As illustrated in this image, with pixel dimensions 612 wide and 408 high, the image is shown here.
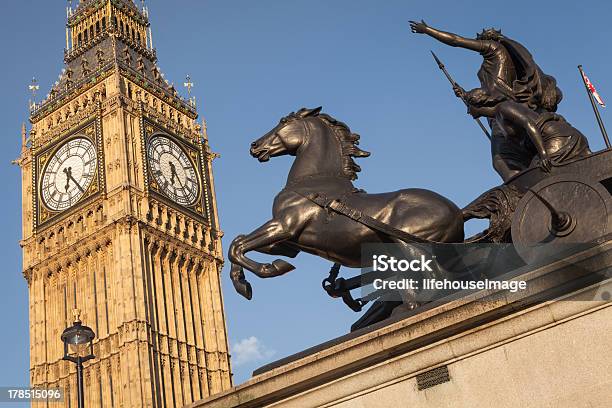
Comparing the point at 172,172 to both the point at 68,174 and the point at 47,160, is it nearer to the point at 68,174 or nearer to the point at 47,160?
the point at 68,174

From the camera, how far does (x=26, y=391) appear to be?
517 inches

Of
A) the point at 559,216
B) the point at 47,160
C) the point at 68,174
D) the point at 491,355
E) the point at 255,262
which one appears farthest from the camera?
the point at 47,160

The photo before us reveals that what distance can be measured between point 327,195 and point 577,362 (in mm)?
3026

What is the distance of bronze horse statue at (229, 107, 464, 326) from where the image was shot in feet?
26.7

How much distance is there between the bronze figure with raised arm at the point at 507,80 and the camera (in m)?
8.88

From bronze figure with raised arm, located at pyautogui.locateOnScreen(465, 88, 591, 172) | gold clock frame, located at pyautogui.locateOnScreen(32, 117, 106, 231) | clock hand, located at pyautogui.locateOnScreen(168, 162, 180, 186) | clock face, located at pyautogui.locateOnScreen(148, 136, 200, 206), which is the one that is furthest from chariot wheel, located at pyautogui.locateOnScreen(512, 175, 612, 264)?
clock hand, located at pyautogui.locateOnScreen(168, 162, 180, 186)

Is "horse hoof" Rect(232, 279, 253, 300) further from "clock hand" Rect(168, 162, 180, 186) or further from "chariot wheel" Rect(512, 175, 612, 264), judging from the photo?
"clock hand" Rect(168, 162, 180, 186)

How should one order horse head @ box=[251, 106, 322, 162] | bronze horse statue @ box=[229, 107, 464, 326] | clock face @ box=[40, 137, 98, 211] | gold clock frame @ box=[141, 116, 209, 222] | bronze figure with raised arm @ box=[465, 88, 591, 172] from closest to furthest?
bronze figure with raised arm @ box=[465, 88, 591, 172], bronze horse statue @ box=[229, 107, 464, 326], horse head @ box=[251, 106, 322, 162], gold clock frame @ box=[141, 116, 209, 222], clock face @ box=[40, 137, 98, 211]

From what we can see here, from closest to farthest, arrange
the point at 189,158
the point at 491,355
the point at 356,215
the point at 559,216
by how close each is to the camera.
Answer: the point at 491,355, the point at 559,216, the point at 356,215, the point at 189,158

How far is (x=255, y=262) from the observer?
8.50 m

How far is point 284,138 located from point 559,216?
3.11m

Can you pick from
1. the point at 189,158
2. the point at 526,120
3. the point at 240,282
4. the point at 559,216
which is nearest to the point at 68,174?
the point at 189,158

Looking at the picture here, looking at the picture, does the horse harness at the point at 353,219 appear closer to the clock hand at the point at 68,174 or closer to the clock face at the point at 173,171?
the clock face at the point at 173,171

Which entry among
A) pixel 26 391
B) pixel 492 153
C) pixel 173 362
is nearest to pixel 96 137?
pixel 173 362
